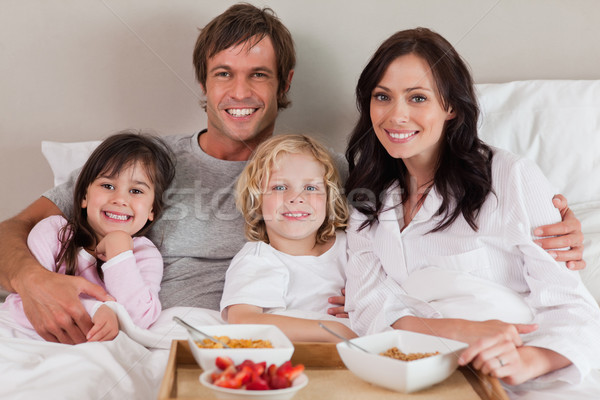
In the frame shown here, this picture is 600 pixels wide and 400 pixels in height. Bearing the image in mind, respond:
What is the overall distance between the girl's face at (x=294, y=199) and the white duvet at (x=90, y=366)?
39 centimetres

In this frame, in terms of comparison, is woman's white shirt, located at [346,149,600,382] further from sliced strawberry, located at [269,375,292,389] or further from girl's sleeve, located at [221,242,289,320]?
sliced strawberry, located at [269,375,292,389]

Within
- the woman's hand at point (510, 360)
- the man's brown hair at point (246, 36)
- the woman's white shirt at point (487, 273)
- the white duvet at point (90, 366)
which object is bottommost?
the white duvet at point (90, 366)

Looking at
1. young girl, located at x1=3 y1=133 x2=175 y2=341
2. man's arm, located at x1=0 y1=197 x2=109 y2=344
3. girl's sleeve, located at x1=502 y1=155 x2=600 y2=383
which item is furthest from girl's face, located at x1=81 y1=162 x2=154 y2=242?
girl's sleeve, located at x1=502 y1=155 x2=600 y2=383

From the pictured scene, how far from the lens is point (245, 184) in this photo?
1.76 metres

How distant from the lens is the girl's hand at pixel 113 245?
5.40ft

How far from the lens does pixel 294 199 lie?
1.65m

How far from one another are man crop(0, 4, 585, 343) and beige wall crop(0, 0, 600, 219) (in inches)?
7.1

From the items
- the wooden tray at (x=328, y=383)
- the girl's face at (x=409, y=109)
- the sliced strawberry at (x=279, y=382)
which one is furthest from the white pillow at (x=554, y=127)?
the sliced strawberry at (x=279, y=382)

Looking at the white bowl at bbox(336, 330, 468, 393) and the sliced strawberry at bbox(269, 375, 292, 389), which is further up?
the white bowl at bbox(336, 330, 468, 393)

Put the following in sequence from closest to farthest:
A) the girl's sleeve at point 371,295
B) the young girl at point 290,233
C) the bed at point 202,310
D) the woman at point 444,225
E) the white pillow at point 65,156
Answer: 1. the bed at point 202,310
2. the woman at point 444,225
3. the girl's sleeve at point 371,295
4. the young girl at point 290,233
5. the white pillow at point 65,156

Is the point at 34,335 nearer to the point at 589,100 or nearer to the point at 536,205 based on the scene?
the point at 536,205

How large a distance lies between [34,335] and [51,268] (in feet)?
0.67

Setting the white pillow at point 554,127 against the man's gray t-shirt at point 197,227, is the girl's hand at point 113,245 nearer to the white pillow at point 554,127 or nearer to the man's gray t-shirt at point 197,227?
the man's gray t-shirt at point 197,227

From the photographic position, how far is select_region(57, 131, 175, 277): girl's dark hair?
172cm
